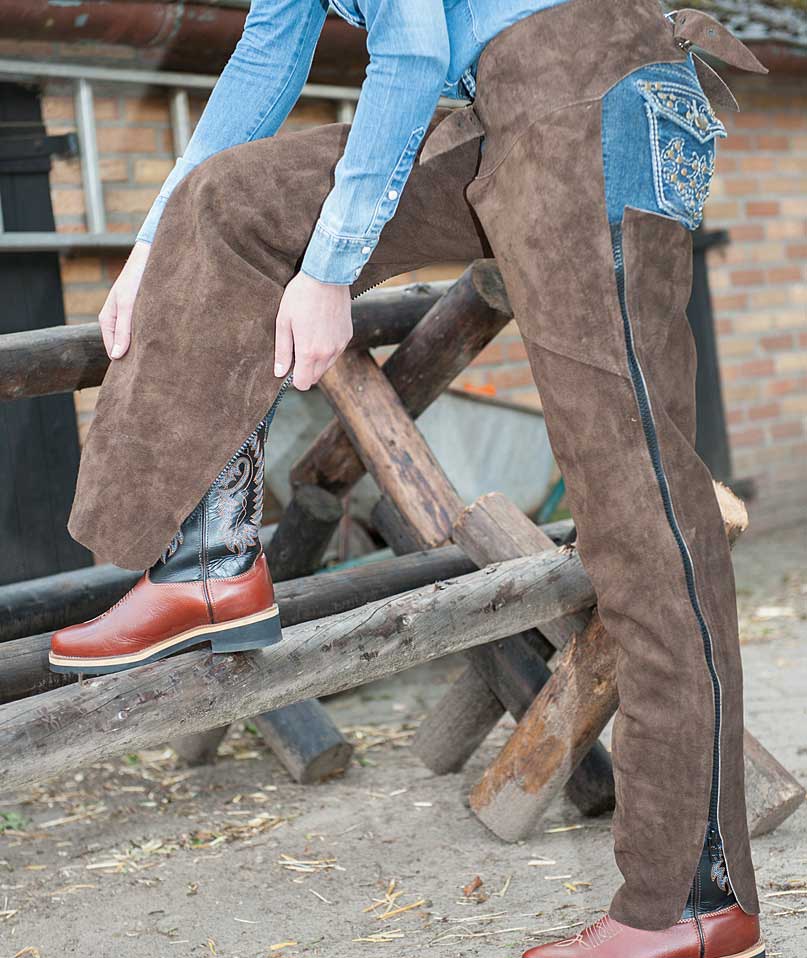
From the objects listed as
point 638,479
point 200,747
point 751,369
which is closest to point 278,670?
point 638,479

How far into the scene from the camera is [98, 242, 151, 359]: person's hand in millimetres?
1732

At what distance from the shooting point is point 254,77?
1.85 m

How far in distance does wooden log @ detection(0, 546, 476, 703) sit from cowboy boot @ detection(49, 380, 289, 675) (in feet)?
1.02

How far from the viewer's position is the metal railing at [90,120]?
4262 mm

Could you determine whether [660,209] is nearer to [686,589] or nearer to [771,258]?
[686,589]

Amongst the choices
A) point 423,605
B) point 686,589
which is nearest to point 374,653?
point 423,605

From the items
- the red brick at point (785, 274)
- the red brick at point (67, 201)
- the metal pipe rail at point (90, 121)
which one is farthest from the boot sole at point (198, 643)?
the red brick at point (785, 274)

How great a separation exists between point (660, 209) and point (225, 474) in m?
0.75

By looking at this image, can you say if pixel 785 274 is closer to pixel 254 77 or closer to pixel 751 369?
pixel 751 369

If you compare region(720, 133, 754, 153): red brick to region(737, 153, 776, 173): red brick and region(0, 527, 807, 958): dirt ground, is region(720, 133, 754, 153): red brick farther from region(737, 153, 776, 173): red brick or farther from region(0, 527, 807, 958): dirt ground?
region(0, 527, 807, 958): dirt ground

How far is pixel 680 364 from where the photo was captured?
1710 mm

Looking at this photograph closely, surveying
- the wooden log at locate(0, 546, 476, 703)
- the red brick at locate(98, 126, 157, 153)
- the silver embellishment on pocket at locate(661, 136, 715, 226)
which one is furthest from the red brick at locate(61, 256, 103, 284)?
the silver embellishment on pocket at locate(661, 136, 715, 226)

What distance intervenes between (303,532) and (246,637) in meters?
1.32

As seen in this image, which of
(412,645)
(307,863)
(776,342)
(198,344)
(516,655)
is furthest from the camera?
(776,342)
